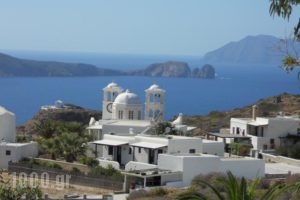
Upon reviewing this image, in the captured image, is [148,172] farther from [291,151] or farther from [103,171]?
[291,151]

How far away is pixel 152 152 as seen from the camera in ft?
110

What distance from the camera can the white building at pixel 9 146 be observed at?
35812 mm

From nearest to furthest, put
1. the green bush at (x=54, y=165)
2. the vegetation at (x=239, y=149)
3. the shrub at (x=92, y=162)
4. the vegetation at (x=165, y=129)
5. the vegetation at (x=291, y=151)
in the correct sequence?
the shrub at (x=92, y=162), the green bush at (x=54, y=165), the vegetation at (x=165, y=129), the vegetation at (x=239, y=149), the vegetation at (x=291, y=151)

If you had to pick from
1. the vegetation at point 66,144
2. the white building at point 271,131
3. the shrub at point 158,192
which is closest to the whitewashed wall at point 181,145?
the vegetation at point 66,144

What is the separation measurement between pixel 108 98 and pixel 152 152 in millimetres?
13411

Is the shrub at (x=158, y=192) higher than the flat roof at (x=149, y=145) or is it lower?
lower

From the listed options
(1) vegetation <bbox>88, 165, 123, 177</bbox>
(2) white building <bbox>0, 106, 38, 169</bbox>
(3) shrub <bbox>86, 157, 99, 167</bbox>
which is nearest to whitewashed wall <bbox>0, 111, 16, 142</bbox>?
(2) white building <bbox>0, 106, 38, 169</bbox>

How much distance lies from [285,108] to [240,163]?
33.3 meters

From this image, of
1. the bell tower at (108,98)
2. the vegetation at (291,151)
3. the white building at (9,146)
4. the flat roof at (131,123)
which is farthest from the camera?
the bell tower at (108,98)

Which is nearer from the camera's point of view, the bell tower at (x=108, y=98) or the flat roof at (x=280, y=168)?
the flat roof at (x=280, y=168)

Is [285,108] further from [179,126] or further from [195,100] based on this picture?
[195,100]

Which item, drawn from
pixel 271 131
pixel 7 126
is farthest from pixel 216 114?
pixel 7 126

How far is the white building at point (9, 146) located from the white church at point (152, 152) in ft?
10.4

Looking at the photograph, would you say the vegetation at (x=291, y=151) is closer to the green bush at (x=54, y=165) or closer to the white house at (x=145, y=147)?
the white house at (x=145, y=147)
